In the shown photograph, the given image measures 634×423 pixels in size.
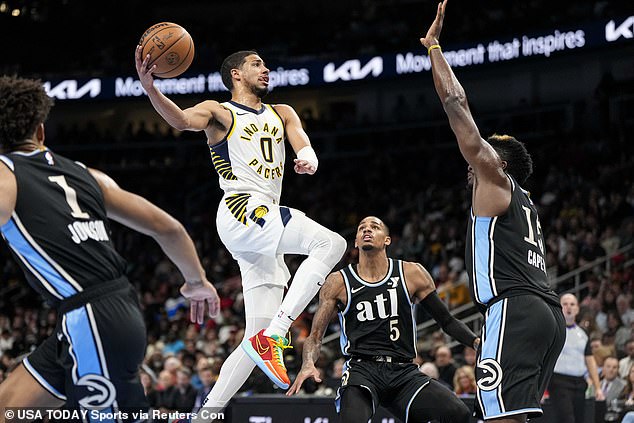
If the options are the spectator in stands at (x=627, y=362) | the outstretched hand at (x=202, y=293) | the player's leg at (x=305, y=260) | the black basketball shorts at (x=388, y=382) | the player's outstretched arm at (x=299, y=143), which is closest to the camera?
the outstretched hand at (x=202, y=293)

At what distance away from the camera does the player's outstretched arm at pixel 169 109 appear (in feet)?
18.8

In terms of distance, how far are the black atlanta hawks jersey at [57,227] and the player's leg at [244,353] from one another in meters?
2.07

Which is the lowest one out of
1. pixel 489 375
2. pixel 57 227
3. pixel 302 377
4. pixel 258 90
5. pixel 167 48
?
pixel 302 377

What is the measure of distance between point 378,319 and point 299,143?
58.5 inches

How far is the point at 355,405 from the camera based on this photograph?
21.0 ft

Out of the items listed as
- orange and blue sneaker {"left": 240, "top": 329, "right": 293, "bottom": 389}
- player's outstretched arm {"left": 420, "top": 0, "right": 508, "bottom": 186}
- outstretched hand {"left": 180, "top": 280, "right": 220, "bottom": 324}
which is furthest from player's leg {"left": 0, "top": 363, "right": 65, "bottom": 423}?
player's outstretched arm {"left": 420, "top": 0, "right": 508, "bottom": 186}

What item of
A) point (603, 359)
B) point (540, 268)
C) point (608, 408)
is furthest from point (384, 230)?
point (603, 359)

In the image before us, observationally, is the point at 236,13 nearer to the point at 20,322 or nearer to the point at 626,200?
the point at 20,322

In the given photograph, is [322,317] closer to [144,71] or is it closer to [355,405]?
[355,405]

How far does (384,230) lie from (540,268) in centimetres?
204

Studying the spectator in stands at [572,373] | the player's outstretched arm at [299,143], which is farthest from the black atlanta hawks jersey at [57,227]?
the spectator in stands at [572,373]

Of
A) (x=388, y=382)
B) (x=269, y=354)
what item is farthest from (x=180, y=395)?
(x=269, y=354)

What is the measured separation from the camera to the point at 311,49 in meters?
23.3

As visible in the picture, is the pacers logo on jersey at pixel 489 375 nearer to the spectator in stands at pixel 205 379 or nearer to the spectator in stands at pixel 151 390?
the spectator in stands at pixel 205 379
